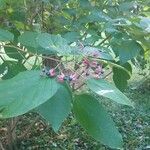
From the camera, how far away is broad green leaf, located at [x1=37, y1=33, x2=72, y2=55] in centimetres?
96

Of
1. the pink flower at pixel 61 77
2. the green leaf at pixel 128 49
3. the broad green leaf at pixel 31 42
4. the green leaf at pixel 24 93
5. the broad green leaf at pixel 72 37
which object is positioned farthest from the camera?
the broad green leaf at pixel 72 37

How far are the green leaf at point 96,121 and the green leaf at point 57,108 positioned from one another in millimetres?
24

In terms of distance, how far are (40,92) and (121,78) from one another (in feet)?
2.61

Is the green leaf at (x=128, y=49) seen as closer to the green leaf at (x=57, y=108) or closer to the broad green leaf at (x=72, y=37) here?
the broad green leaf at (x=72, y=37)

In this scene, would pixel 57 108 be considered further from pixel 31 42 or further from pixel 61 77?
pixel 31 42

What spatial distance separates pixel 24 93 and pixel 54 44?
22 centimetres

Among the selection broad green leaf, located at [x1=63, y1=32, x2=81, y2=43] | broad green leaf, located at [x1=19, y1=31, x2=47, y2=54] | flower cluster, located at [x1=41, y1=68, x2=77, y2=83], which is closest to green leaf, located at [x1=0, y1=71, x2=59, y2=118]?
flower cluster, located at [x1=41, y1=68, x2=77, y2=83]

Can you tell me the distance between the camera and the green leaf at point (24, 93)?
31.6 inches

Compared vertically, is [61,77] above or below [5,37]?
above

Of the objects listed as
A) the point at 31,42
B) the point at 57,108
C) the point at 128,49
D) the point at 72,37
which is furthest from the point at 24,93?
the point at 72,37

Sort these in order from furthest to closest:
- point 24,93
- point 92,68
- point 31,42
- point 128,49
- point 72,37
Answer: point 72,37 < point 128,49 < point 31,42 < point 92,68 < point 24,93

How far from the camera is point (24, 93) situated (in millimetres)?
822

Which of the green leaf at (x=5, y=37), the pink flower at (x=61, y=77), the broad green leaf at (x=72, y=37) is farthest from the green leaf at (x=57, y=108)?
the broad green leaf at (x=72, y=37)

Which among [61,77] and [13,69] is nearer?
[61,77]
